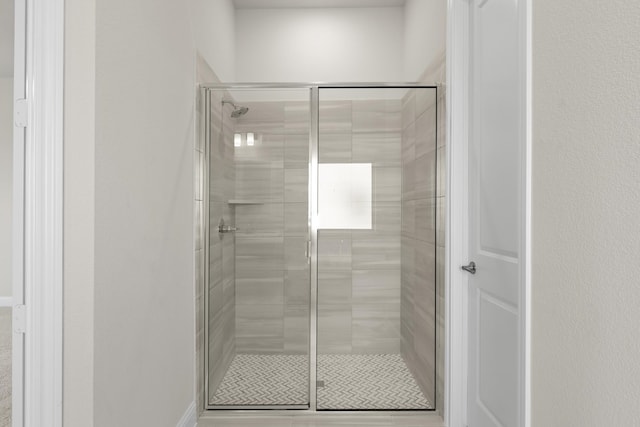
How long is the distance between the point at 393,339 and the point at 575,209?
1.93m

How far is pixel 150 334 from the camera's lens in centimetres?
197

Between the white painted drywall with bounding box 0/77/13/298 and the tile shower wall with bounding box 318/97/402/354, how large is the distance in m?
1.66

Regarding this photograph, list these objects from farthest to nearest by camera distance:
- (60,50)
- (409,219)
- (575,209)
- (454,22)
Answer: (409,219) < (454,22) < (60,50) < (575,209)

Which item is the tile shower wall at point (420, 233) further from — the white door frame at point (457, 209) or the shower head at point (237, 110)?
the shower head at point (237, 110)

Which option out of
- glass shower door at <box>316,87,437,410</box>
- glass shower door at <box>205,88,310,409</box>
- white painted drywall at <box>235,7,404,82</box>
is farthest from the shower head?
white painted drywall at <box>235,7,404,82</box>

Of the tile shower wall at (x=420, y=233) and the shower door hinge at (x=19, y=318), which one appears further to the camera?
the tile shower wall at (x=420, y=233)

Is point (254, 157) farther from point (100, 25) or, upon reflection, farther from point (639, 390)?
point (639, 390)

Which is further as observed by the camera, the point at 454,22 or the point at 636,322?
the point at 454,22

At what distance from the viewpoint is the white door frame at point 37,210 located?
4.66 ft

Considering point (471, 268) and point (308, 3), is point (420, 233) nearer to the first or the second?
point (471, 268)

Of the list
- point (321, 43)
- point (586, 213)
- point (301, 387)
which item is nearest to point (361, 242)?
point (301, 387)

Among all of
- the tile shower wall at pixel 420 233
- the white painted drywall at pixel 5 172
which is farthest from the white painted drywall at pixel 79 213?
the tile shower wall at pixel 420 233

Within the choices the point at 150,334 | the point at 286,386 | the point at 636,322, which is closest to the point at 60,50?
the point at 150,334

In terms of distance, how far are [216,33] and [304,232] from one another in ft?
5.57
